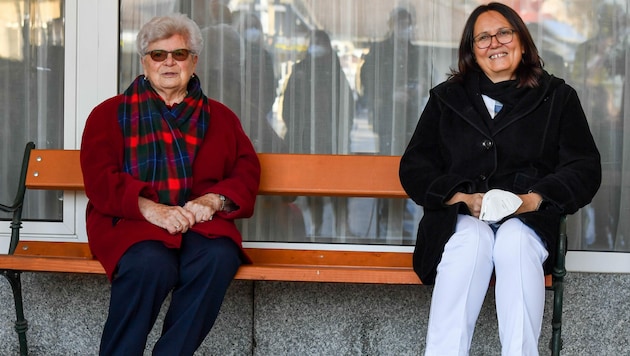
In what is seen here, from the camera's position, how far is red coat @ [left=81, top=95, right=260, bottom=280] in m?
3.32

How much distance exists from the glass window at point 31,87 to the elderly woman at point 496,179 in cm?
183

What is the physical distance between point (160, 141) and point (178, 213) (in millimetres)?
306

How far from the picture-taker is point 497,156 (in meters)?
3.48

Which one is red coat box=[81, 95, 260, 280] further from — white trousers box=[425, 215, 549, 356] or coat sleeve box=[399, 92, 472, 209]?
white trousers box=[425, 215, 549, 356]

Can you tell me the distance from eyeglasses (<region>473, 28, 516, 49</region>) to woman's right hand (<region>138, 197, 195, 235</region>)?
132cm

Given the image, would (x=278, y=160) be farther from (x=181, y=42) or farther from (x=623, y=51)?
(x=623, y=51)

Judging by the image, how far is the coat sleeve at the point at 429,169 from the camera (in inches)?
133

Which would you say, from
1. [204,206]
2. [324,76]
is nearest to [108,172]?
[204,206]

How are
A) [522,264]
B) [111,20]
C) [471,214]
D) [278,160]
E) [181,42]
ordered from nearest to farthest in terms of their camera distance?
1. [522,264]
2. [471,214]
3. [181,42]
4. [278,160]
5. [111,20]

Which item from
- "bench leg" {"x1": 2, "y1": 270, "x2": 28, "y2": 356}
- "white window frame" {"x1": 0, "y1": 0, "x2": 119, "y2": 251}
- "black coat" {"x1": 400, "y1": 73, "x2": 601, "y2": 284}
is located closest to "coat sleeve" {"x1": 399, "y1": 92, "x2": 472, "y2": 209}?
"black coat" {"x1": 400, "y1": 73, "x2": 601, "y2": 284}

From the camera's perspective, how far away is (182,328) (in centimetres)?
321

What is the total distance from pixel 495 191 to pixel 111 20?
6.73 feet

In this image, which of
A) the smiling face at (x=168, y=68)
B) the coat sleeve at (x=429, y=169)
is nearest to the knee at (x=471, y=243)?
the coat sleeve at (x=429, y=169)

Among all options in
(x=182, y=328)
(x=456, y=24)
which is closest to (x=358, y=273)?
(x=182, y=328)
